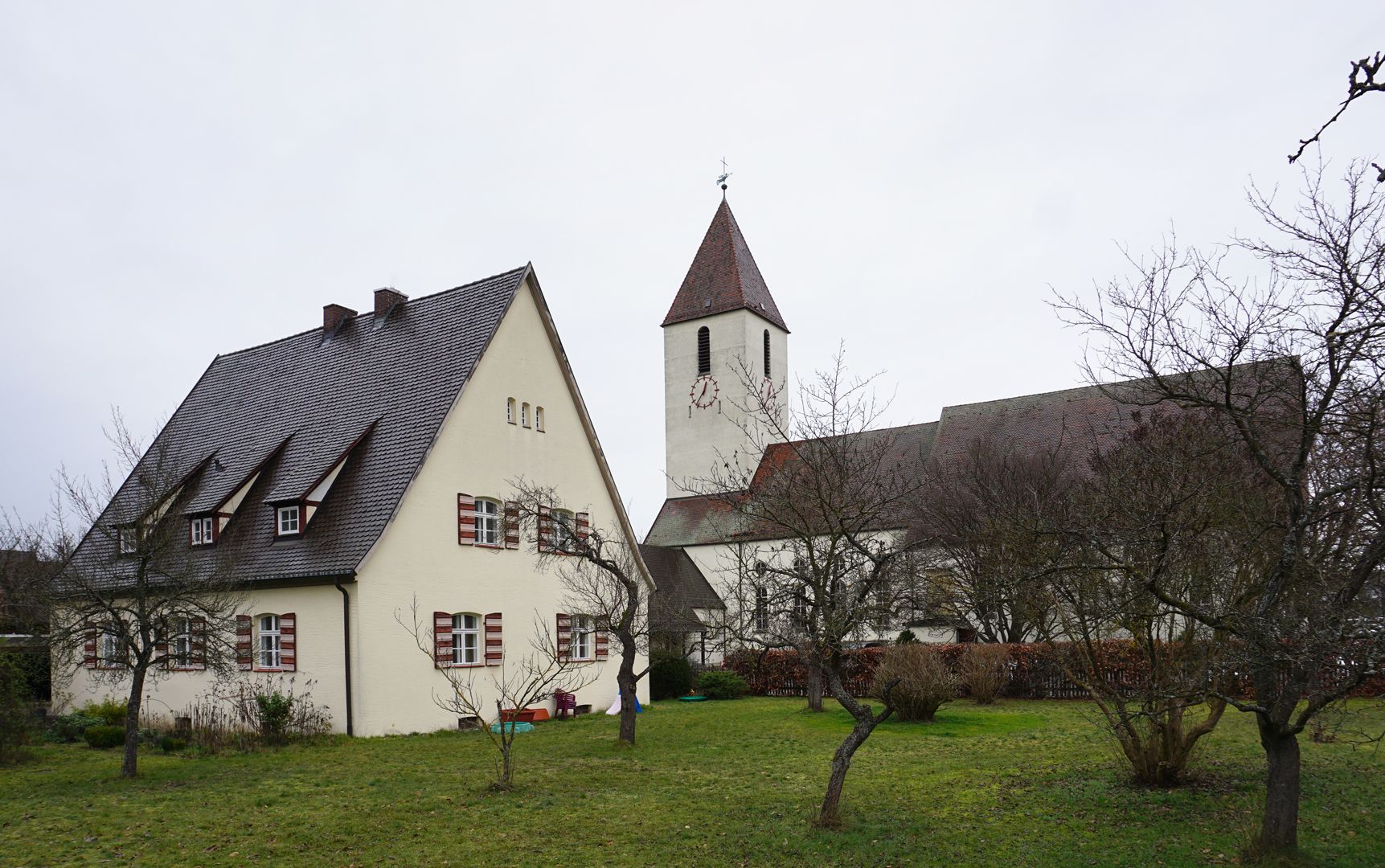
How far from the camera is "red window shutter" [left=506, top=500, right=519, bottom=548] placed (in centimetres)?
2055

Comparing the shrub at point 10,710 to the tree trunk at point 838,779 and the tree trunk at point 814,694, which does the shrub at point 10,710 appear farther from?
the tree trunk at point 814,694

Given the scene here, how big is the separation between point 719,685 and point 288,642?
43.7ft

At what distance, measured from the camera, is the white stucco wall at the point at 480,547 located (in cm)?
1912

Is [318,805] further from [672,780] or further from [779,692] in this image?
[779,692]

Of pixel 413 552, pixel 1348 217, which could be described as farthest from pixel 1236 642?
pixel 413 552

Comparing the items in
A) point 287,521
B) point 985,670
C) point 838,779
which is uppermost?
point 287,521

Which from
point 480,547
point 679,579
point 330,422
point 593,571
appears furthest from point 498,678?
point 679,579

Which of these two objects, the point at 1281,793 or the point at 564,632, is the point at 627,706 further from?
the point at 1281,793

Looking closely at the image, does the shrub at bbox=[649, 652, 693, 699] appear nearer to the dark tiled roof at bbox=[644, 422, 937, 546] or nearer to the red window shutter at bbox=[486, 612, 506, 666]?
the red window shutter at bbox=[486, 612, 506, 666]

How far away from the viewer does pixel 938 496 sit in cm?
3209

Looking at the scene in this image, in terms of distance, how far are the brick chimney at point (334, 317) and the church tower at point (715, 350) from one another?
76.3 ft

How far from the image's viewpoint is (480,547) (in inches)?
856

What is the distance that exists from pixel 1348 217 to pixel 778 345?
43568mm

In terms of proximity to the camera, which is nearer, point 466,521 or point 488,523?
point 466,521
